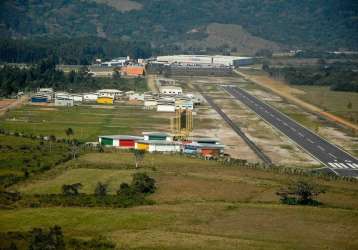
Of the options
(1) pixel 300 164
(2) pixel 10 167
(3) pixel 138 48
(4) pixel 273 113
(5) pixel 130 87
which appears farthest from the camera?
(3) pixel 138 48

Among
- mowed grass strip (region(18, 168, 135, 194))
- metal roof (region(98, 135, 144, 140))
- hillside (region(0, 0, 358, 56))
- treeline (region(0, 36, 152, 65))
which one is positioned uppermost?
hillside (region(0, 0, 358, 56))

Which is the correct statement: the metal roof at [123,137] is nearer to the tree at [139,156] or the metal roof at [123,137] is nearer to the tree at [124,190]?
the tree at [139,156]

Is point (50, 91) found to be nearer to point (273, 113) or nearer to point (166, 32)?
point (273, 113)

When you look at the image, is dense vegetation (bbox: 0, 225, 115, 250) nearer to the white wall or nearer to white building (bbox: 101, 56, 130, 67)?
the white wall

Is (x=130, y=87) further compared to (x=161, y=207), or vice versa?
(x=130, y=87)

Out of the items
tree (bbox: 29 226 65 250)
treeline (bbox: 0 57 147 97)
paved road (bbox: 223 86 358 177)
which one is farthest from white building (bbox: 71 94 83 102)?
tree (bbox: 29 226 65 250)

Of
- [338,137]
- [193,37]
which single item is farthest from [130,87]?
[193,37]
